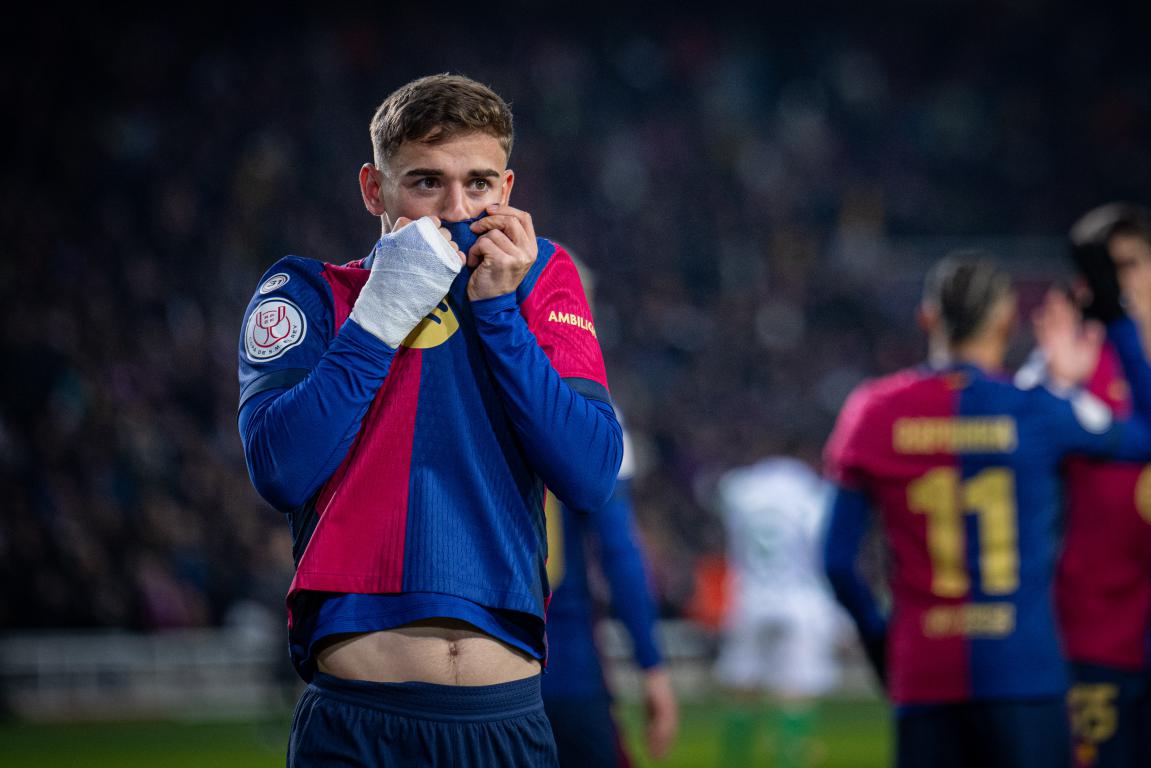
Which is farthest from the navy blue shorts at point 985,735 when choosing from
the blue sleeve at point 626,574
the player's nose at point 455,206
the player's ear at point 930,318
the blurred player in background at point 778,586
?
the blurred player in background at point 778,586

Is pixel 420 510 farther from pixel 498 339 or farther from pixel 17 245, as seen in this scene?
pixel 17 245

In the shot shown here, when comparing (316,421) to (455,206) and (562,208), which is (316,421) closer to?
(455,206)

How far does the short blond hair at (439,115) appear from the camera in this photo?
252 centimetres

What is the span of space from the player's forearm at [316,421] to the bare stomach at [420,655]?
0.27 metres

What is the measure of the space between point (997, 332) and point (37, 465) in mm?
11509

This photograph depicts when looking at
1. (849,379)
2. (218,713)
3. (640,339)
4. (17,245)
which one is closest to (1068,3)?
(849,379)

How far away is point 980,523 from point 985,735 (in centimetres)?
59

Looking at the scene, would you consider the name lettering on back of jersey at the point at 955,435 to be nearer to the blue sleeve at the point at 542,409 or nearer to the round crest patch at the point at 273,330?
the blue sleeve at the point at 542,409

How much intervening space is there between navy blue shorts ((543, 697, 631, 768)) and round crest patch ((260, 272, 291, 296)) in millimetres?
2249

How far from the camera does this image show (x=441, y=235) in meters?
2.43

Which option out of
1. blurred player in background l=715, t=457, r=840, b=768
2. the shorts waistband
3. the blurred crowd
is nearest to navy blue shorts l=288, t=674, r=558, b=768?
the shorts waistband

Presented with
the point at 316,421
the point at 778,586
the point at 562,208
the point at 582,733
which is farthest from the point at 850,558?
the point at 562,208

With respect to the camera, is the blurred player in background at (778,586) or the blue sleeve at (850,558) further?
the blurred player in background at (778,586)

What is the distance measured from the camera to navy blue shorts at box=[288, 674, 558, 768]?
243cm
